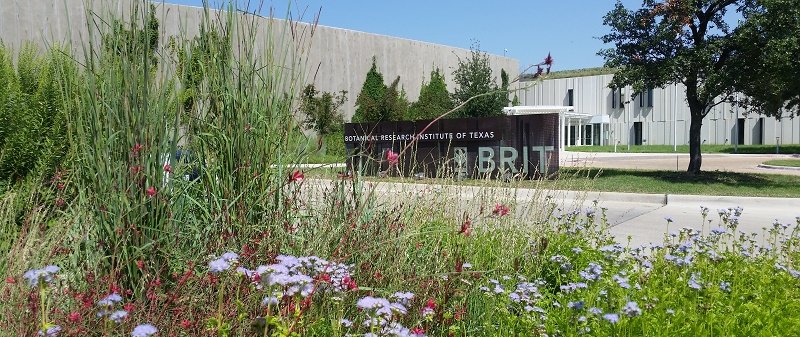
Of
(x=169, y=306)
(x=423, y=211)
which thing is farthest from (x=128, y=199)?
(x=423, y=211)

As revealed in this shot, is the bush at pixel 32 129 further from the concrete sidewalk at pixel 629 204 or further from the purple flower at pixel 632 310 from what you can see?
the purple flower at pixel 632 310

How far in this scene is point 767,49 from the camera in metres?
15.5

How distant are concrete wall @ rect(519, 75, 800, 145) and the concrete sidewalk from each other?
34.4 m

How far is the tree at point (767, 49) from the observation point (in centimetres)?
1514

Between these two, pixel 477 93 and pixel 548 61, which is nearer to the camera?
pixel 548 61

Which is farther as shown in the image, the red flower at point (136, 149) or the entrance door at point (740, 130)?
the entrance door at point (740, 130)

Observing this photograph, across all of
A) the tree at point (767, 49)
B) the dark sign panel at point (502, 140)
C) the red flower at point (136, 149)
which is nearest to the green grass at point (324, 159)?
the red flower at point (136, 149)

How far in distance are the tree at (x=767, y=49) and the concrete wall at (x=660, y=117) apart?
3014 cm

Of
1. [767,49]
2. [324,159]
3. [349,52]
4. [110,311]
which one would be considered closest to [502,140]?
[767,49]

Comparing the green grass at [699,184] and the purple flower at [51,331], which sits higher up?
the purple flower at [51,331]

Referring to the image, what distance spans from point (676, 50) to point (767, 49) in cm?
218

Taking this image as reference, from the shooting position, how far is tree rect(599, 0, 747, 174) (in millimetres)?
16422

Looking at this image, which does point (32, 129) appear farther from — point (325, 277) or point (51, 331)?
point (325, 277)

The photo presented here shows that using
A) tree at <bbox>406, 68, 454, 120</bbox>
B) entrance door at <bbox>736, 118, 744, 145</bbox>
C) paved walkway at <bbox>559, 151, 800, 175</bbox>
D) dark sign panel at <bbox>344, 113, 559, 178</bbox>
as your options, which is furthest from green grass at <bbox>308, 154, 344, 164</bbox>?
entrance door at <bbox>736, 118, 744, 145</bbox>
